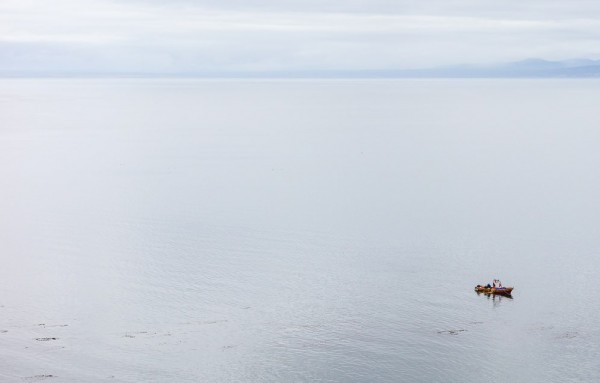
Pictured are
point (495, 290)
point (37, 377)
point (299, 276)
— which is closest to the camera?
point (37, 377)

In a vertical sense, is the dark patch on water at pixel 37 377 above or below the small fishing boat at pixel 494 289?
below

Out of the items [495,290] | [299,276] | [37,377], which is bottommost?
[37,377]

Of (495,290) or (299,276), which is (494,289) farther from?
(299,276)

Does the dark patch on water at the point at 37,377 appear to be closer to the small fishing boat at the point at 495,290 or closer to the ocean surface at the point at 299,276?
the ocean surface at the point at 299,276

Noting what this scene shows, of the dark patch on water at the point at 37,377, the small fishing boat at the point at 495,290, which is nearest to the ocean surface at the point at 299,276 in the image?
the dark patch on water at the point at 37,377

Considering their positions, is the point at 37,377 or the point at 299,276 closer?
the point at 37,377

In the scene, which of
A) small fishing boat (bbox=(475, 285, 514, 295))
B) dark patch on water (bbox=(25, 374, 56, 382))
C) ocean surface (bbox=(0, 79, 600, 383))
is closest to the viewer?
dark patch on water (bbox=(25, 374, 56, 382))

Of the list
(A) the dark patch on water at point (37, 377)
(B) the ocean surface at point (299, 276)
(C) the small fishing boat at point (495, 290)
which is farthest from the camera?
(C) the small fishing boat at point (495, 290)

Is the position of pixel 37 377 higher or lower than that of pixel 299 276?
lower

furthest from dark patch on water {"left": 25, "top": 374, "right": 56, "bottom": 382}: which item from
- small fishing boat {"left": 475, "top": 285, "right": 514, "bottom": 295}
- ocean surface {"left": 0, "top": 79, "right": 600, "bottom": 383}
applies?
small fishing boat {"left": 475, "top": 285, "right": 514, "bottom": 295}

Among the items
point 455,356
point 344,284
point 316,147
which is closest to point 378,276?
point 344,284

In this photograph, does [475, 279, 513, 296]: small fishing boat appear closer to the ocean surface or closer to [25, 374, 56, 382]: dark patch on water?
the ocean surface

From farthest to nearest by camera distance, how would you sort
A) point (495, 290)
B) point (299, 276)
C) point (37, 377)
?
point (299, 276), point (495, 290), point (37, 377)

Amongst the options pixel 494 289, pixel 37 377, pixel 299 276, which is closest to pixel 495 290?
pixel 494 289
